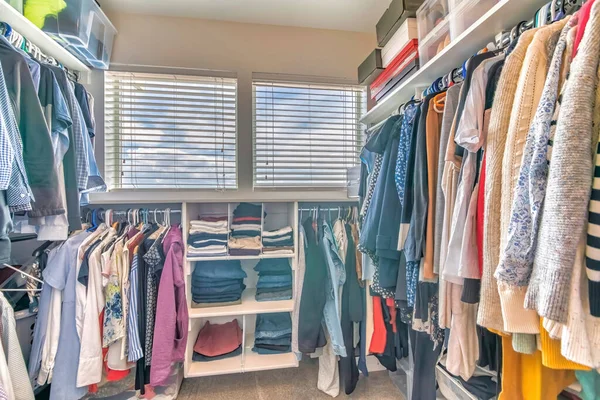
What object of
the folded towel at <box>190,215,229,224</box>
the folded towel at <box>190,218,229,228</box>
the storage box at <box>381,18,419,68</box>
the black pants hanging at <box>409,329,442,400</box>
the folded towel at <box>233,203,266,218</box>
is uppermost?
the storage box at <box>381,18,419,68</box>

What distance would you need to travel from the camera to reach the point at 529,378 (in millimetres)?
693

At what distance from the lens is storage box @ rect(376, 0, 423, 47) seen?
1.34 metres

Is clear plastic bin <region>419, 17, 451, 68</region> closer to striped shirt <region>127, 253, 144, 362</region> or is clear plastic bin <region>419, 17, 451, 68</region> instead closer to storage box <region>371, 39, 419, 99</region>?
storage box <region>371, 39, 419, 99</region>

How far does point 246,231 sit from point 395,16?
151 cm

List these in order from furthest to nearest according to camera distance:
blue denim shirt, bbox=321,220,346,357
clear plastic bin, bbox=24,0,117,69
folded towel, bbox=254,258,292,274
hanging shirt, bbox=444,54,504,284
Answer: folded towel, bbox=254,258,292,274, blue denim shirt, bbox=321,220,346,357, clear plastic bin, bbox=24,0,117,69, hanging shirt, bbox=444,54,504,284

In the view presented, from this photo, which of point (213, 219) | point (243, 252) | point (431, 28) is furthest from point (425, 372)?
point (431, 28)

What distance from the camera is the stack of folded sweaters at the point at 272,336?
175cm

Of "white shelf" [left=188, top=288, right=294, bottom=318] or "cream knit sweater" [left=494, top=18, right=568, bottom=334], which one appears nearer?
"cream knit sweater" [left=494, top=18, right=568, bottom=334]

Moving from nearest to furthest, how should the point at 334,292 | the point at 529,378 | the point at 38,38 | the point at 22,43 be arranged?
1. the point at 529,378
2. the point at 22,43
3. the point at 38,38
4. the point at 334,292

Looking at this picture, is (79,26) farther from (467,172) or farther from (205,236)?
(467,172)

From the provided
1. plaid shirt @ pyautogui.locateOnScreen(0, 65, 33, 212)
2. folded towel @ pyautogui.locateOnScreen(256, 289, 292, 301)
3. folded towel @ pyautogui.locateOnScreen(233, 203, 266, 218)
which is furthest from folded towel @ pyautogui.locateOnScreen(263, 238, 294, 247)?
plaid shirt @ pyautogui.locateOnScreen(0, 65, 33, 212)

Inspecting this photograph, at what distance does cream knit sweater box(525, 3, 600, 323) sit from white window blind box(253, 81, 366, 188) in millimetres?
1501

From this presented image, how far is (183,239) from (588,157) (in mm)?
1696

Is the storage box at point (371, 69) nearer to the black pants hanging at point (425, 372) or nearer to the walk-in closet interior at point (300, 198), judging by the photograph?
the walk-in closet interior at point (300, 198)
